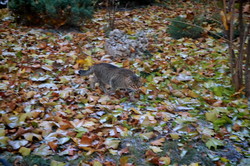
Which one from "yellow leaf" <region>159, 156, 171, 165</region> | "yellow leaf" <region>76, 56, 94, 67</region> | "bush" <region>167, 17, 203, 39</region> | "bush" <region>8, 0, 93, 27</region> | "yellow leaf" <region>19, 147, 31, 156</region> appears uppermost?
"bush" <region>8, 0, 93, 27</region>

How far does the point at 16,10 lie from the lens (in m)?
7.07

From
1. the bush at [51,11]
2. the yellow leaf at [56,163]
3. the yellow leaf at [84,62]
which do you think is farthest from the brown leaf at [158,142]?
the bush at [51,11]

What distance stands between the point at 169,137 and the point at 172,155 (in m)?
0.32

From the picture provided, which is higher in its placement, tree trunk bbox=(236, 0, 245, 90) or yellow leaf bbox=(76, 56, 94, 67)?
tree trunk bbox=(236, 0, 245, 90)

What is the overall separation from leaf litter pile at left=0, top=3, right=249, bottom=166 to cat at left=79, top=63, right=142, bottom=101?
0.17m

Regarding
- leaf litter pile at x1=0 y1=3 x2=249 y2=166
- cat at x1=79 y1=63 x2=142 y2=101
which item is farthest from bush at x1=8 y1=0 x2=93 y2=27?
cat at x1=79 y1=63 x2=142 y2=101

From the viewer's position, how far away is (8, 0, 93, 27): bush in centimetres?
679

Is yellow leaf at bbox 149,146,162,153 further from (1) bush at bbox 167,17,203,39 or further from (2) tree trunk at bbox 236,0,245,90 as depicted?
(1) bush at bbox 167,17,203,39

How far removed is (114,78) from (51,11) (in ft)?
11.3

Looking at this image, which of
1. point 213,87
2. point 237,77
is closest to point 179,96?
point 213,87

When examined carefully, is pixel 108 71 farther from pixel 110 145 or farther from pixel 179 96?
pixel 110 145

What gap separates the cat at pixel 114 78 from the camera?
13.1 ft

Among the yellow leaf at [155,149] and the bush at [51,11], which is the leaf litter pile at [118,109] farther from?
the bush at [51,11]

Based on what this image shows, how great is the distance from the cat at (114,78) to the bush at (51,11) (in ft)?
9.85
